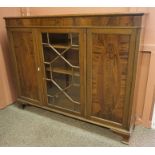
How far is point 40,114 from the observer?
2.15 meters

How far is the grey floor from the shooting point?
167 centimetres

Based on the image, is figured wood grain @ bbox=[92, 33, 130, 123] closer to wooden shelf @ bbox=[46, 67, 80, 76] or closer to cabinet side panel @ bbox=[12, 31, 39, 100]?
wooden shelf @ bbox=[46, 67, 80, 76]

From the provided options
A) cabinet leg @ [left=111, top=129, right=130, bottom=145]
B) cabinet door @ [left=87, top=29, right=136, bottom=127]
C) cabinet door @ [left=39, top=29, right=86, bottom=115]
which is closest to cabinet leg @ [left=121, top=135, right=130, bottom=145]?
cabinet leg @ [left=111, top=129, right=130, bottom=145]

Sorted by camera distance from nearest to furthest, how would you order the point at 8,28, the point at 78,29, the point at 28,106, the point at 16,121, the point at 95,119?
the point at 78,29
the point at 95,119
the point at 8,28
the point at 16,121
the point at 28,106

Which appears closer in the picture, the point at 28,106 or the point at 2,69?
the point at 2,69

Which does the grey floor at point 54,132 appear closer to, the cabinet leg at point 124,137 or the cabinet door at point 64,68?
the cabinet leg at point 124,137

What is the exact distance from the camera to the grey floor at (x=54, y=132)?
167 centimetres

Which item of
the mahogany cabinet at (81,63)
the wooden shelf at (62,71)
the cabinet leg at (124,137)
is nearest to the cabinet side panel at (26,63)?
the mahogany cabinet at (81,63)

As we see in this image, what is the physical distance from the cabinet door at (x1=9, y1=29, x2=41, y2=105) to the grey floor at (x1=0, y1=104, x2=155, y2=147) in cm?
25

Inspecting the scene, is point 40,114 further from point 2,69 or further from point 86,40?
point 86,40

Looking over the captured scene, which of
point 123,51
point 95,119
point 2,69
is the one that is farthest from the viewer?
point 2,69

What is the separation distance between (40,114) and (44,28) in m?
1.09
